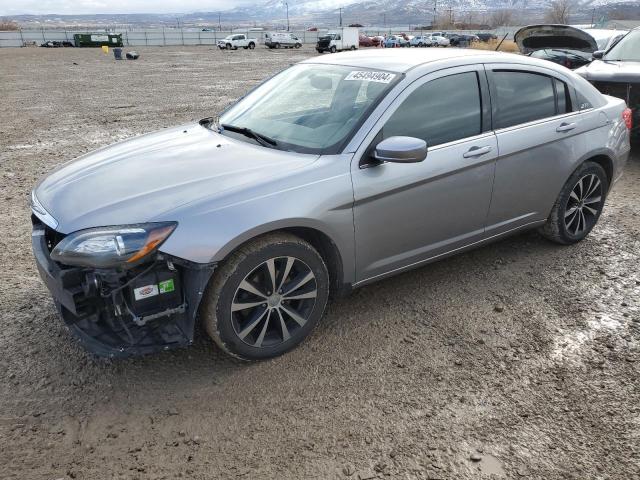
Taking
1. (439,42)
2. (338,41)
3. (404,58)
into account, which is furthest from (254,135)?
(439,42)

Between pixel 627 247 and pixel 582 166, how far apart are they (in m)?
0.90

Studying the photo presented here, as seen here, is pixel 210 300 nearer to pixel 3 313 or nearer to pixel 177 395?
pixel 177 395

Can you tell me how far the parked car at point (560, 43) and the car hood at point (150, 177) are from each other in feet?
29.0

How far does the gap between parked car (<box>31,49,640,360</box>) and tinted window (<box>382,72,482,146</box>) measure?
12 mm

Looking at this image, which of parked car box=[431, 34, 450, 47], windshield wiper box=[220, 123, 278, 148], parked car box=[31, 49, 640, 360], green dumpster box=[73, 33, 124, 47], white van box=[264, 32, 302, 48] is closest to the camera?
parked car box=[31, 49, 640, 360]

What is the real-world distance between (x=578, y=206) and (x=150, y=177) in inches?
138

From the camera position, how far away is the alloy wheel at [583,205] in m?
4.56

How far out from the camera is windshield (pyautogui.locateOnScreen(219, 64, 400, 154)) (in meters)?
3.39

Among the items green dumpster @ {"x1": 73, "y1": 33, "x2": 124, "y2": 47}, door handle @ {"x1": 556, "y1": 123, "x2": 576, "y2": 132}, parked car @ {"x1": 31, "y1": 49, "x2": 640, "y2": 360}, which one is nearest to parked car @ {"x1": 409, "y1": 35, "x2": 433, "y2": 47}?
green dumpster @ {"x1": 73, "y1": 33, "x2": 124, "y2": 47}

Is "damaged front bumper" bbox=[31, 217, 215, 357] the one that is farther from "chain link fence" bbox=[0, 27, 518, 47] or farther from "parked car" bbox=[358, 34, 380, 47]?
"chain link fence" bbox=[0, 27, 518, 47]

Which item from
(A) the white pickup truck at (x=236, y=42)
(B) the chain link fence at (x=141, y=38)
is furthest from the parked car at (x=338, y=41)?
(B) the chain link fence at (x=141, y=38)

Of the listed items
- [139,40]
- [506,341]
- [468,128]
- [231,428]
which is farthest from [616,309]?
[139,40]

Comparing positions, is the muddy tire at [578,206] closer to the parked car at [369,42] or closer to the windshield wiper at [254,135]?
the windshield wiper at [254,135]

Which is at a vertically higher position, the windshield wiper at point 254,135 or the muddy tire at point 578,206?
the windshield wiper at point 254,135
